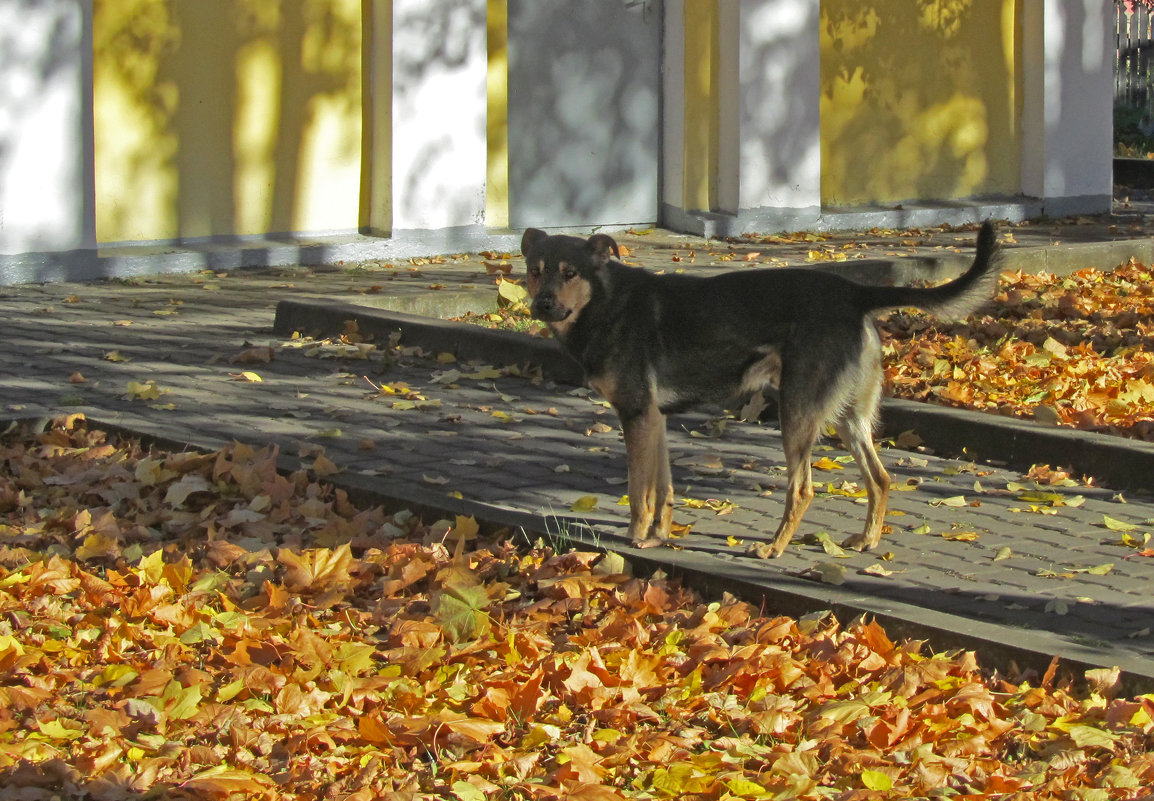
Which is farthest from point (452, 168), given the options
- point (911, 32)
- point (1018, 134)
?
point (1018, 134)

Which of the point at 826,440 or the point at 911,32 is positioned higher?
the point at 911,32

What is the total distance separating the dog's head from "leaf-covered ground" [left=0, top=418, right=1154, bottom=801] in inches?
36.8

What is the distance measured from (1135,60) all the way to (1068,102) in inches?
Result: 396

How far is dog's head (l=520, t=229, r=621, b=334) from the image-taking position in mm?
6160

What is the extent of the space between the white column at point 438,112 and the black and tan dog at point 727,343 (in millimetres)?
8643

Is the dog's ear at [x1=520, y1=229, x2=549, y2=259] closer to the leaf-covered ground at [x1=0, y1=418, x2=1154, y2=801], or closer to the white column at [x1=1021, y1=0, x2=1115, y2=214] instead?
the leaf-covered ground at [x1=0, y1=418, x2=1154, y2=801]

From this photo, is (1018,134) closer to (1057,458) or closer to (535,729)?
(1057,458)

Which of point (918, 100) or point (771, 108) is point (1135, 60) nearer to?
point (918, 100)

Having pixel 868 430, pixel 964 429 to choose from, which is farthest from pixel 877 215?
pixel 868 430

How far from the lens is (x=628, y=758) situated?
420 centimetres

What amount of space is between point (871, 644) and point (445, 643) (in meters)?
1.40

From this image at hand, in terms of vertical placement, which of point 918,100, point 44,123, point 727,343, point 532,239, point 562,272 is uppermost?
point 918,100

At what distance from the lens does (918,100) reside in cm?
1772

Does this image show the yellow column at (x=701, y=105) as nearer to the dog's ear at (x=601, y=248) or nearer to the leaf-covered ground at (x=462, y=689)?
the dog's ear at (x=601, y=248)
